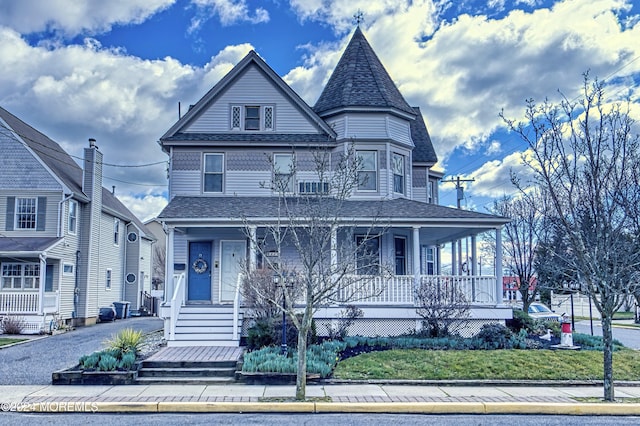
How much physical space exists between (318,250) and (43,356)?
28.6 ft

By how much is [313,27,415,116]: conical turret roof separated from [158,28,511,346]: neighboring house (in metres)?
0.05

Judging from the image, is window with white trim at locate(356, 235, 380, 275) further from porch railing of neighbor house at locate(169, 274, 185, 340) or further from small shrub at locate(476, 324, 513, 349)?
porch railing of neighbor house at locate(169, 274, 185, 340)

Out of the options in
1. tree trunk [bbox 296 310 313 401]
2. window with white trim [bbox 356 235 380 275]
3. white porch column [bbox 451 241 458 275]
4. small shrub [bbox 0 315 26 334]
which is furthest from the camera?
white porch column [bbox 451 241 458 275]

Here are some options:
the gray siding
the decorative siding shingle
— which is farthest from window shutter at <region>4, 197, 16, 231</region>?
the gray siding

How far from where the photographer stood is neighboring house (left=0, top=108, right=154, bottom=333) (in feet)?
66.6

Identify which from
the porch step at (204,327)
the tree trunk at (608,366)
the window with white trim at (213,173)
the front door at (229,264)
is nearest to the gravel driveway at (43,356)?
the porch step at (204,327)

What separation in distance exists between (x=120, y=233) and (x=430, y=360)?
22033mm

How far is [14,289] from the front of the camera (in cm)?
2103

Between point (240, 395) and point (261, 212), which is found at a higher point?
point (261, 212)

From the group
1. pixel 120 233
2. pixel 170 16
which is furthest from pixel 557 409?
pixel 120 233

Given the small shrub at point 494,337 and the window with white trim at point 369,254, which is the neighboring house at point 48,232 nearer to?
the window with white trim at point 369,254

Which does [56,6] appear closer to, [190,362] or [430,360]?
[190,362]

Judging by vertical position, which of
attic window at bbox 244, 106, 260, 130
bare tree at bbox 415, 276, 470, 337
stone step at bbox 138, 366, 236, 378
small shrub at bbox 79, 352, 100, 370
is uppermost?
attic window at bbox 244, 106, 260, 130

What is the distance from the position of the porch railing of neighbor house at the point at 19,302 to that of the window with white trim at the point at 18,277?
118 centimetres
